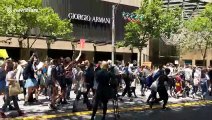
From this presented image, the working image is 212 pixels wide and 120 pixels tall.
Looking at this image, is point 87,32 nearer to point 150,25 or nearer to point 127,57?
point 127,57

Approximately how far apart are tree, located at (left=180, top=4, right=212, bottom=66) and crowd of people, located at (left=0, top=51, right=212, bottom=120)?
29.7 m

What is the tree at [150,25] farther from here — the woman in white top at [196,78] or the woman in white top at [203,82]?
the woman in white top at [196,78]

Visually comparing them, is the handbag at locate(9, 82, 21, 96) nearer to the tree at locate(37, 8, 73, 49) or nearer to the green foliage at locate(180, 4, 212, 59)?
the tree at locate(37, 8, 73, 49)

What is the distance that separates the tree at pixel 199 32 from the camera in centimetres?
5156

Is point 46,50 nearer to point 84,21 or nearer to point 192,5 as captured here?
point 84,21

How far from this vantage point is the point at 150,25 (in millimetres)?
38719

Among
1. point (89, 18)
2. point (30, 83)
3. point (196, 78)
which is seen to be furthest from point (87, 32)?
point (30, 83)

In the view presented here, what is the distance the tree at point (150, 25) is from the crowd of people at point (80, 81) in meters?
15.7

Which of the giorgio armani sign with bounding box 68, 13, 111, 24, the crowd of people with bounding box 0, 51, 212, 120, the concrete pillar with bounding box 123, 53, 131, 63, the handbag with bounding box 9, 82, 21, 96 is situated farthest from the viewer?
the concrete pillar with bounding box 123, 53, 131, 63

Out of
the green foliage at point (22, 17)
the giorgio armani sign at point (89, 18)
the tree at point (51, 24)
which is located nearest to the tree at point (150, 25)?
the tree at point (51, 24)

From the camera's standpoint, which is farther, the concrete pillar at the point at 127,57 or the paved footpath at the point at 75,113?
the concrete pillar at the point at 127,57

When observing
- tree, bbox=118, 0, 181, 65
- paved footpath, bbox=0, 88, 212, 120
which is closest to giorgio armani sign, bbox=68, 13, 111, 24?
tree, bbox=118, 0, 181, 65

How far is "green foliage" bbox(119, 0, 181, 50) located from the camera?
3834cm

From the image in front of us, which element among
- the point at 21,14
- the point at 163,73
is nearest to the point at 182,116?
the point at 163,73
